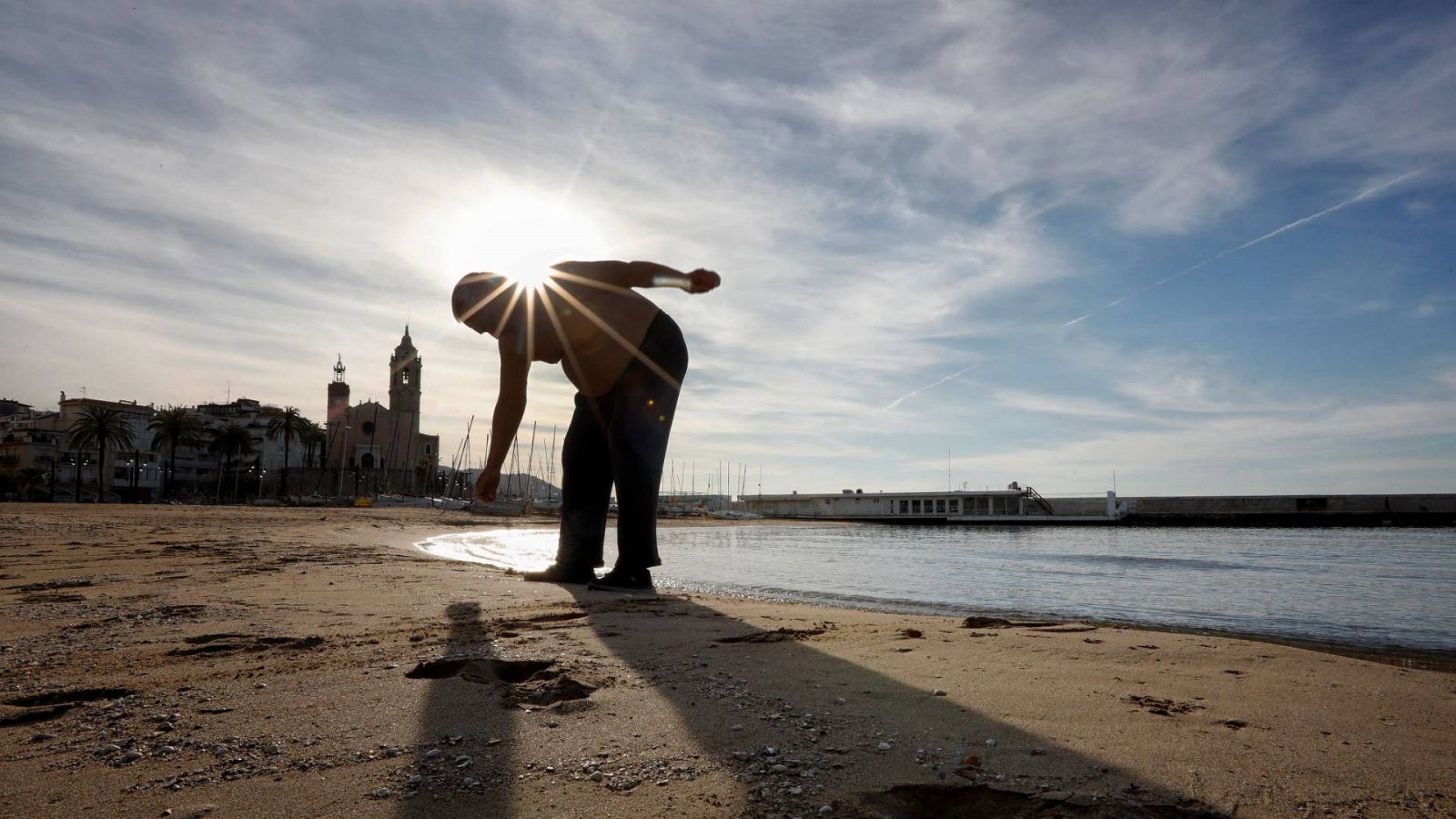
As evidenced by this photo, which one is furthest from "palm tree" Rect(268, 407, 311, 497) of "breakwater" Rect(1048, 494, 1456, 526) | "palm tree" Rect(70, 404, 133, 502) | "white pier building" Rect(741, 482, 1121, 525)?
"breakwater" Rect(1048, 494, 1456, 526)

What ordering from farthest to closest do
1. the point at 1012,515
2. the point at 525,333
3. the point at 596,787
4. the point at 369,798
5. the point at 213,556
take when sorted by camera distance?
the point at 1012,515 → the point at 213,556 → the point at 525,333 → the point at 596,787 → the point at 369,798

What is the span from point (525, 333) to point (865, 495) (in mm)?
82294

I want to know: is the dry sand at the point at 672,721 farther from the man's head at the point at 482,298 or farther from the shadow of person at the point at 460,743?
the man's head at the point at 482,298

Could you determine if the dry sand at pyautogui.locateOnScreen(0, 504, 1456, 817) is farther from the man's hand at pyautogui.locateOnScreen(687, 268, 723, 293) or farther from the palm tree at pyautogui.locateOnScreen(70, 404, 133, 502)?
the palm tree at pyautogui.locateOnScreen(70, 404, 133, 502)

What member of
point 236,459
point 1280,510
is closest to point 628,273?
point 236,459

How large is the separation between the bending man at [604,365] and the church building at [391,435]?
247ft

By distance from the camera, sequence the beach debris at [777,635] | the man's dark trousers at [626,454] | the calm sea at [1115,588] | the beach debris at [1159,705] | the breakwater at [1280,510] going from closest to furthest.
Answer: the beach debris at [1159,705] → the beach debris at [777,635] → the man's dark trousers at [626,454] → the calm sea at [1115,588] → the breakwater at [1280,510]

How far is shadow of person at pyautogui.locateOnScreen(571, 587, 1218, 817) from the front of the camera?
178cm

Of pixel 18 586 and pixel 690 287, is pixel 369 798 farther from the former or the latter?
pixel 18 586

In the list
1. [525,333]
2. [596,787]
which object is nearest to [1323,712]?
[596,787]

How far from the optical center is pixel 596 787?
184 centimetres

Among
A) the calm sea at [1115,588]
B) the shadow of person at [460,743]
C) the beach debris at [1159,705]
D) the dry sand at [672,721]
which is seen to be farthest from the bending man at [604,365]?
the beach debris at [1159,705]

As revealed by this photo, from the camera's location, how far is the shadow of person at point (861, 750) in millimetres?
1783

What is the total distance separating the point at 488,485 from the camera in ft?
19.6
